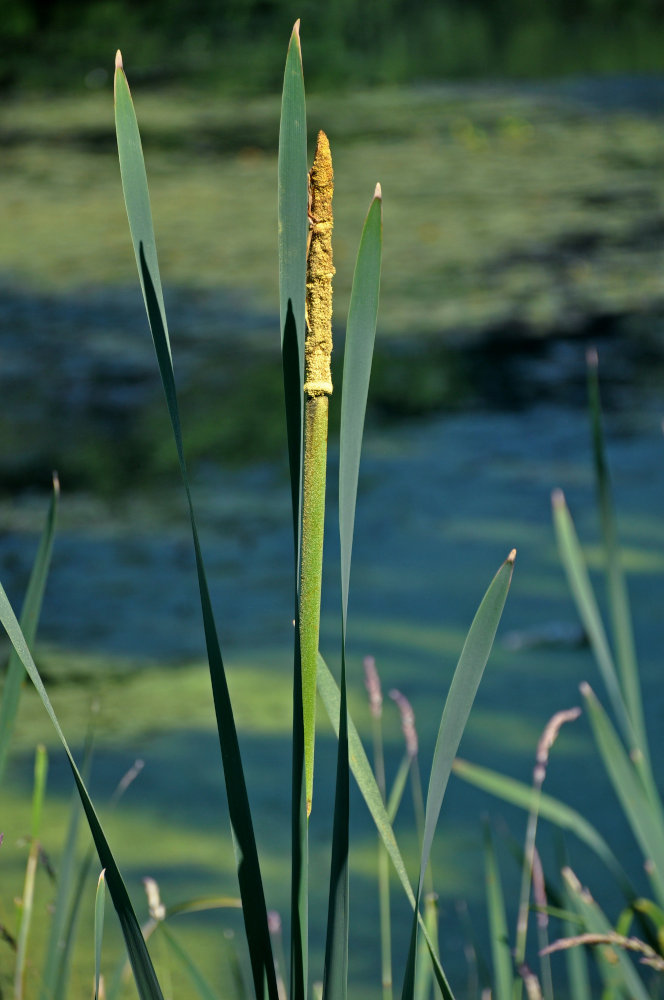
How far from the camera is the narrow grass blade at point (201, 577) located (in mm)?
304

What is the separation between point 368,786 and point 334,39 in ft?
22.9

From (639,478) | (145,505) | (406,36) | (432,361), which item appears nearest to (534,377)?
(432,361)

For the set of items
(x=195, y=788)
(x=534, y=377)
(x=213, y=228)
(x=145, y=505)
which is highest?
(x=213, y=228)

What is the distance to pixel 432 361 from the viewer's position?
2631 mm

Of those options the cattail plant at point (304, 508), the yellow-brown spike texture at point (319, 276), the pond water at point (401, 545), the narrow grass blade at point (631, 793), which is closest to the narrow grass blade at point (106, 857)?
the cattail plant at point (304, 508)

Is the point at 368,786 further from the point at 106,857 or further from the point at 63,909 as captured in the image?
the point at 63,909

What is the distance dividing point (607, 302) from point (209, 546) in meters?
1.46

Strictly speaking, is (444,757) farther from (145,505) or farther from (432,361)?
(432,361)

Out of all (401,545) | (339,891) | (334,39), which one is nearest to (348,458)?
(339,891)

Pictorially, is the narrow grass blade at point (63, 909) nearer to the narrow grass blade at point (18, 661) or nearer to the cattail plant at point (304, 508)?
the narrow grass blade at point (18, 661)

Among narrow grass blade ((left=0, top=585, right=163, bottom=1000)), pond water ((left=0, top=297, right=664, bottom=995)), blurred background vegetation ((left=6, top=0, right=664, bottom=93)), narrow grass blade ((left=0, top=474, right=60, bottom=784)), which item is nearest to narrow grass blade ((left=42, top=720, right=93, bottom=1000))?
narrow grass blade ((left=0, top=474, right=60, bottom=784))

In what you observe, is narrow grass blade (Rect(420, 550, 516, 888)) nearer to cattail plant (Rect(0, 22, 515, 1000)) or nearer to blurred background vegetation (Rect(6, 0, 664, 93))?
cattail plant (Rect(0, 22, 515, 1000))

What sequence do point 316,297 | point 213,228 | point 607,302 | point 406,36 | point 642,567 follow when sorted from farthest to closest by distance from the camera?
point 406,36 → point 213,228 → point 607,302 → point 642,567 → point 316,297

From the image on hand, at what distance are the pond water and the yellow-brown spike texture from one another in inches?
38.8
